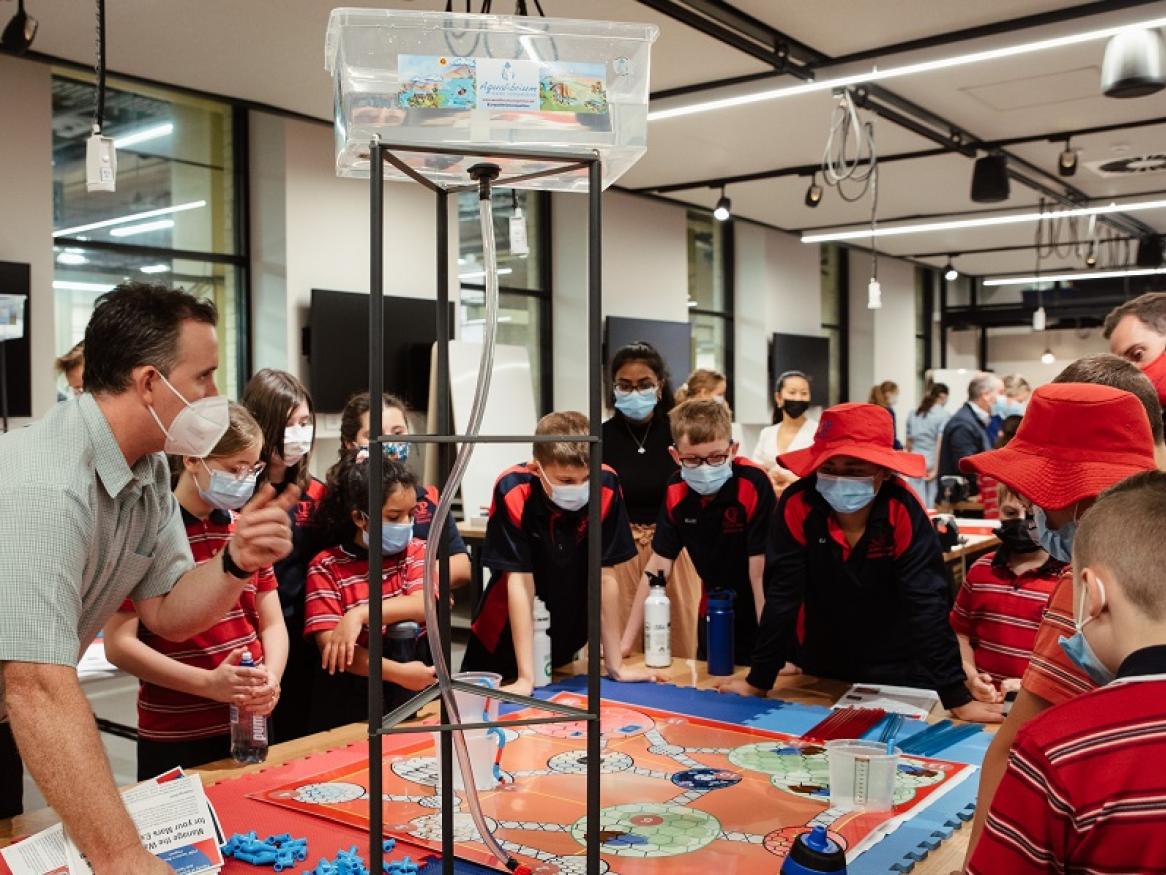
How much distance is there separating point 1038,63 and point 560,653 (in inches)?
175

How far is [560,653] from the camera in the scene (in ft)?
8.53

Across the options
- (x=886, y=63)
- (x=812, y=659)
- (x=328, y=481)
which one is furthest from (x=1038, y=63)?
(x=328, y=481)

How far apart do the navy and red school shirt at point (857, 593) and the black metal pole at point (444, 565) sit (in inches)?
39.9

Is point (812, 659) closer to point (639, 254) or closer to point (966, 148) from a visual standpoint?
point (966, 148)

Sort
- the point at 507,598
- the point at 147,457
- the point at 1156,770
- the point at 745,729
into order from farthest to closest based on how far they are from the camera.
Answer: the point at 507,598 < the point at 745,729 < the point at 147,457 < the point at 1156,770

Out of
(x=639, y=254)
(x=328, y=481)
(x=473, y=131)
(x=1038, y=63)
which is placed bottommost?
(x=328, y=481)

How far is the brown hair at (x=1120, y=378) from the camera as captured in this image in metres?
1.88

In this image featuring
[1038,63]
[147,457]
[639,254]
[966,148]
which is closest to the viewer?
[147,457]

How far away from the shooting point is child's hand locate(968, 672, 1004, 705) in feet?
7.19

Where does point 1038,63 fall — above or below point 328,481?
above

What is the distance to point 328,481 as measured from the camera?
2.54 m

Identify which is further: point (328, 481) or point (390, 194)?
point (390, 194)

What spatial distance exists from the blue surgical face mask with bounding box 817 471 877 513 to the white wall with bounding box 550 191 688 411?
206 inches

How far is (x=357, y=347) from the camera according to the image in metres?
6.27
